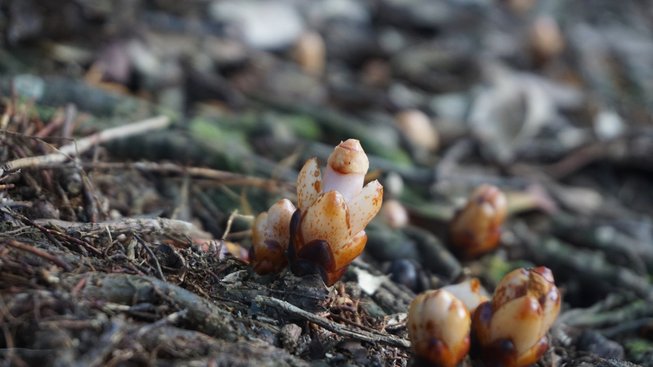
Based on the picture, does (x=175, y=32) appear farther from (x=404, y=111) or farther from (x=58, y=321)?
(x=58, y=321)

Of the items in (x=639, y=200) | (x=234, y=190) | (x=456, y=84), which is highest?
(x=234, y=190)

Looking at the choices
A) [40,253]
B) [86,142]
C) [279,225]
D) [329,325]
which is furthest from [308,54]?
[40,253]

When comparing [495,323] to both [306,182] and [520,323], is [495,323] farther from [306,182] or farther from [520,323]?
[306,182]

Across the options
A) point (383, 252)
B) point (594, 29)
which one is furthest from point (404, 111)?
point (594, 29)

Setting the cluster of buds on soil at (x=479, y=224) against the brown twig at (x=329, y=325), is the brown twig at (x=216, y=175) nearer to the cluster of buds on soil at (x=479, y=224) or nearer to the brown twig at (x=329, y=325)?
the cluster of buds on soil at (x=479, y=224)

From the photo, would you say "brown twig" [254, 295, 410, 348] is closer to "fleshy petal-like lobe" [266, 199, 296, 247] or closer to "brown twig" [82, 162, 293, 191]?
"fleshy petal-like lobe" [266, 199, 296, 247]

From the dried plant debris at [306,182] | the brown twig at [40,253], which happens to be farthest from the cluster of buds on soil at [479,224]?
the brown twig at [40,253]
